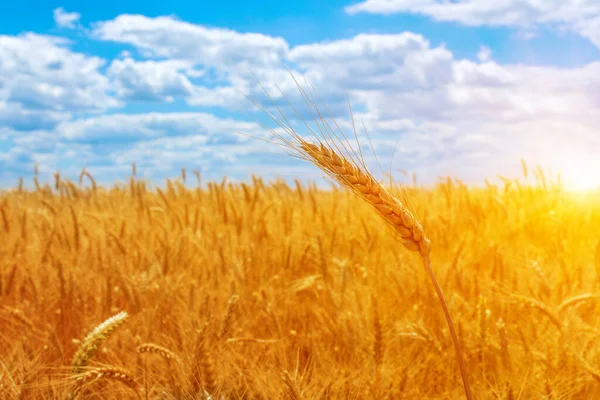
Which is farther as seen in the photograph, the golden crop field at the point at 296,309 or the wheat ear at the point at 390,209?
the golden crop field at the point at 296,309

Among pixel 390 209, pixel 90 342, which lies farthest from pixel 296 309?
pixel 390 209

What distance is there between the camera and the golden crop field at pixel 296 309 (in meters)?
1.44

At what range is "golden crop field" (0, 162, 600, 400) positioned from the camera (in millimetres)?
1443

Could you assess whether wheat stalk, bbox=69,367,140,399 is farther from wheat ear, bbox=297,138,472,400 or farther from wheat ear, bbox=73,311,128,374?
wheat ear, bbox=297,138,472,400

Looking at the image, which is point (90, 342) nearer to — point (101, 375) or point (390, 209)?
point (101, 375)

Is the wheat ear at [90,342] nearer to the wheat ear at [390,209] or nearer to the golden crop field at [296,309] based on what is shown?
the golden crop field at [296,309]

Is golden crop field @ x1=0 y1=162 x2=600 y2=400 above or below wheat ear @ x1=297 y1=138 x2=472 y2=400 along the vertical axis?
below

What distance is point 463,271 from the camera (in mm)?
2385

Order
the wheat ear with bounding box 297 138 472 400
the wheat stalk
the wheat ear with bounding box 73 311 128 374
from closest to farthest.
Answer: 1. the wheat ear with bounding box 297 138 472 400
2. the wheat stalk
3. the wheat ear with bounding box 73 311 128 374

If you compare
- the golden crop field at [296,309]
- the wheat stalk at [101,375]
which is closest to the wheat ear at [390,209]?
the golden crop field at [296,309]

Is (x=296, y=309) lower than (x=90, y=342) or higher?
lower

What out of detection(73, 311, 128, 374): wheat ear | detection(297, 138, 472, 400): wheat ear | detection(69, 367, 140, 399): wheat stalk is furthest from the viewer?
detection(73, 311, 128, 374): wheat ear

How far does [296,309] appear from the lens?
2.21 metres

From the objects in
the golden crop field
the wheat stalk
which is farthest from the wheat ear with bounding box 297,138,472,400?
the wheat stalk
